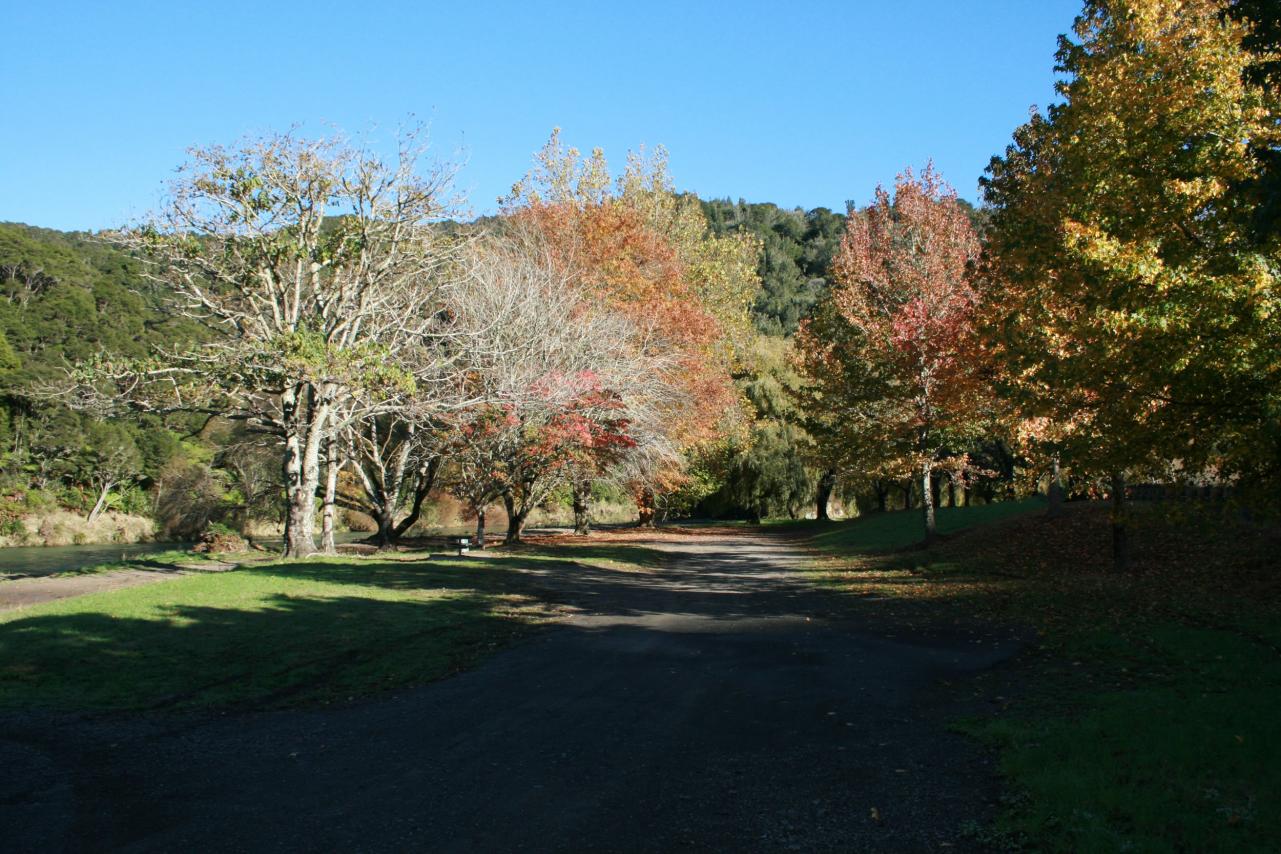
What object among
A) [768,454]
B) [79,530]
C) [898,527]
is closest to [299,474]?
[898,527]

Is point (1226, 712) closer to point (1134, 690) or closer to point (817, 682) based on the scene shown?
point (1134, 690)

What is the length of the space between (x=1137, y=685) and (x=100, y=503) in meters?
53.2

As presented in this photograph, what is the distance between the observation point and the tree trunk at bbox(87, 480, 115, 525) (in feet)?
159

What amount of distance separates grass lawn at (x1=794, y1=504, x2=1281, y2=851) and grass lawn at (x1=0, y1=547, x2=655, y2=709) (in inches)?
260

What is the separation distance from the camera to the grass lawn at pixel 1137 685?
5.15m

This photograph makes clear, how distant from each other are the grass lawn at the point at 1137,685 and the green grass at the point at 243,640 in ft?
21.8

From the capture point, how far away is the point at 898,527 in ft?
115

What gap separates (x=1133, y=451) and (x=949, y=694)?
5.14 metres

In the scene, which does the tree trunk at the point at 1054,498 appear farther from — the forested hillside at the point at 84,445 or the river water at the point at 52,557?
the forested hillside at the point at 84,445

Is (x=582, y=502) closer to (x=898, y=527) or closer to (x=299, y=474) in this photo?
(x=898, y=527)

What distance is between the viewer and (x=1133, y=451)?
11.8 m

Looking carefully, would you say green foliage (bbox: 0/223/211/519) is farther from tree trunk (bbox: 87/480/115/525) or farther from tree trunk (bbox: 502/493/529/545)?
tree trunk (bbox: 502/493/529/545)

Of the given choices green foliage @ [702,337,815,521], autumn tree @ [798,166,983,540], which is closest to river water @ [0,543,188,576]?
autumn tree @ [798,166,983,540]

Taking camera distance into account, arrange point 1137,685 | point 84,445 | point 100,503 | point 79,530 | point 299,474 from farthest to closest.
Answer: point 84,445 < point 100,503 < point 79,530 < point 299,474 < point 1137,685
